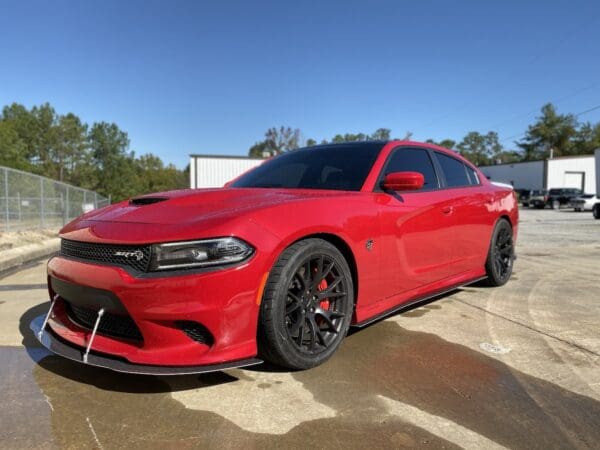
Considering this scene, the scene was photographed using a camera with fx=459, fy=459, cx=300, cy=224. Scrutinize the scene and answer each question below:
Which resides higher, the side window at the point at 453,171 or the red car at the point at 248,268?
the side window at the point at 453,171

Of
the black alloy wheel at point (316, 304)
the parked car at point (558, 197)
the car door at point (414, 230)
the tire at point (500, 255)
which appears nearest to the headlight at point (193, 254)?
the black alloy wheel at point (316, 304)

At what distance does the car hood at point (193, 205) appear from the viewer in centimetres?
257

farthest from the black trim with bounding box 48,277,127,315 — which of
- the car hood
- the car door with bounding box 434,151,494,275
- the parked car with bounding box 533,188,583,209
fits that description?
the parked car with bounding box 533,188,583,209

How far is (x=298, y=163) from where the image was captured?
4.02 m

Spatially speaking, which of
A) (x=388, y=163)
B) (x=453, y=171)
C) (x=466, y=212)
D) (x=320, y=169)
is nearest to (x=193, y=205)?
(x=320, y=169)

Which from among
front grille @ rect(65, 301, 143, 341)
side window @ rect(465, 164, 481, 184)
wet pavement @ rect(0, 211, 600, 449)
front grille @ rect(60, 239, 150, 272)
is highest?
side window @ rect(465, 164, 481, 184)

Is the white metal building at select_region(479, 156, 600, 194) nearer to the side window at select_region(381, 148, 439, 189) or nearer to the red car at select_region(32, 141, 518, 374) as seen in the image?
the side window at select_region(381, 148, 439, 189)

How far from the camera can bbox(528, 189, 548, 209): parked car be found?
3603 cm

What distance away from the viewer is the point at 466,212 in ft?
14.1

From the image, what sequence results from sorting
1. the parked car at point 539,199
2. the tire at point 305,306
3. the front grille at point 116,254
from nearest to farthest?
the front grille at point 116,254 → the tire at point 305,306 → the parked car at point 539,199

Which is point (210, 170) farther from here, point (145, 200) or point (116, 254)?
point (116, 254)

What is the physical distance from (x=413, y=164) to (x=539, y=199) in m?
36.9

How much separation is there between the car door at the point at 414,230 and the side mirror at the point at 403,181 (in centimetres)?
11

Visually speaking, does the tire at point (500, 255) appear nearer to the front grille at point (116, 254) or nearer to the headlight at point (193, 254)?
the headlight at point (193, 254)
